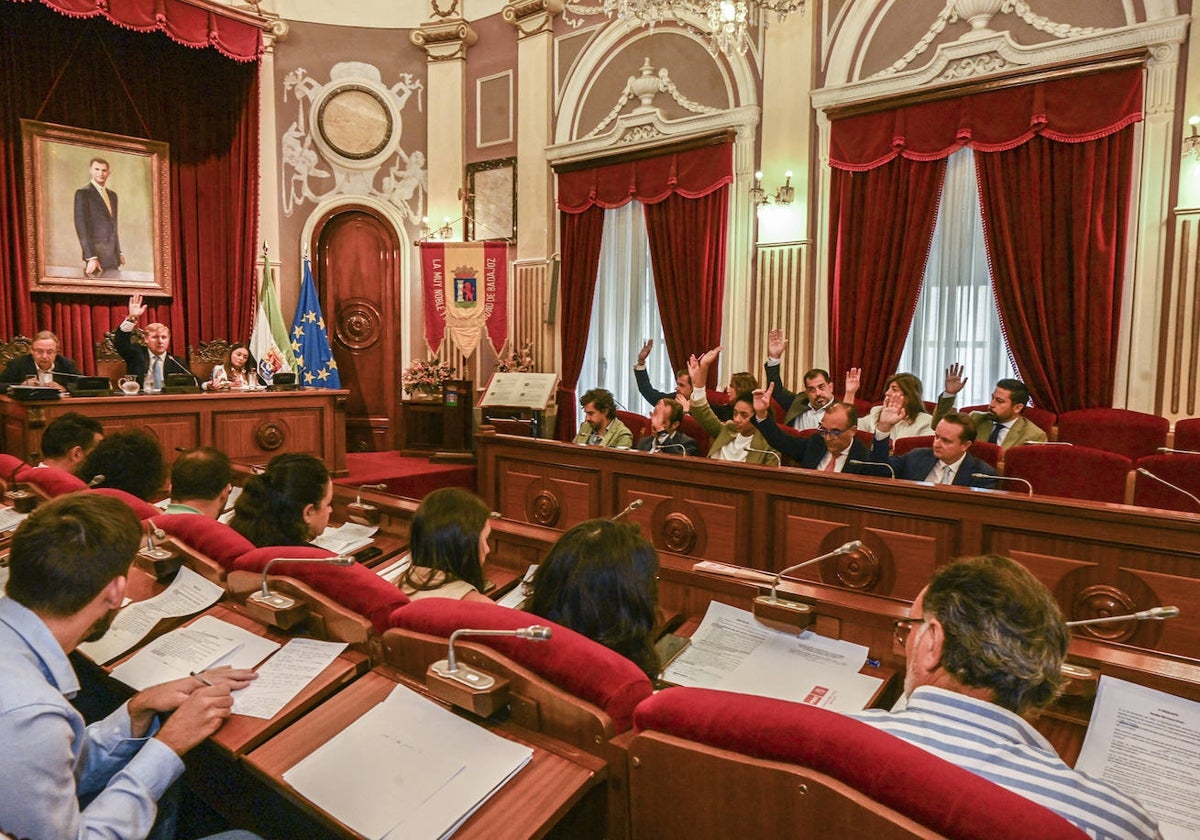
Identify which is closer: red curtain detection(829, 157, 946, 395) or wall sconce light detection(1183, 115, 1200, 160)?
wall sconce light detection(1183, 115, 1200, 160)

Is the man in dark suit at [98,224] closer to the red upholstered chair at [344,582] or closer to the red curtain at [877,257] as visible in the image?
the red curtain at [877,257]

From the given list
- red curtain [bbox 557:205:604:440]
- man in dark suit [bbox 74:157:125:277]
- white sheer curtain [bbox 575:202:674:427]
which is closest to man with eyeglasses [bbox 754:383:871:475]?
white sheer curtain [bbox 575:202:674:427]

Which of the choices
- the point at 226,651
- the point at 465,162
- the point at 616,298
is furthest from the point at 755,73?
the point at 226,651

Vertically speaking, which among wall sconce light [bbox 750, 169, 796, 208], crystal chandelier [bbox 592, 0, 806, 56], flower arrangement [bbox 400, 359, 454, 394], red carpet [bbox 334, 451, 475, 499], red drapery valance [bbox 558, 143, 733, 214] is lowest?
red carpet [bbox 334, 451, 475, 499]

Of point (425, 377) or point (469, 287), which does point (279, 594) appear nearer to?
point (425, 377)

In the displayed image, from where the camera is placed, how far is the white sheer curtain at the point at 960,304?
550 cm

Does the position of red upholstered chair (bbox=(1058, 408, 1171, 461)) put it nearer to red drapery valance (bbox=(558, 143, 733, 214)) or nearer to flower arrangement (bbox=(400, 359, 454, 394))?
red drapery valance (bbox=(558, 143, 733, 214))

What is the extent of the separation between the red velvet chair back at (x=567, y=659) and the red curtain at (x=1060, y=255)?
4883mm

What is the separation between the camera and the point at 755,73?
6387 mm

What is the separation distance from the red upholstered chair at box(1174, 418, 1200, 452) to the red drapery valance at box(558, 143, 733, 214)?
364 cm

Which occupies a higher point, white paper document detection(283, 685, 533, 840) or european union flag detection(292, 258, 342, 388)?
european union flag detection(292, 258, 342, 388)

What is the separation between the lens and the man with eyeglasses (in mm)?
3656

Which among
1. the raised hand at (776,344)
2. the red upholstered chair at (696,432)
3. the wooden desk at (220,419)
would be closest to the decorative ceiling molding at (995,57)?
the raised hand at (776,344)

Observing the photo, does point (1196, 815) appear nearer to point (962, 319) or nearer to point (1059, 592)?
point (1059, 592)
